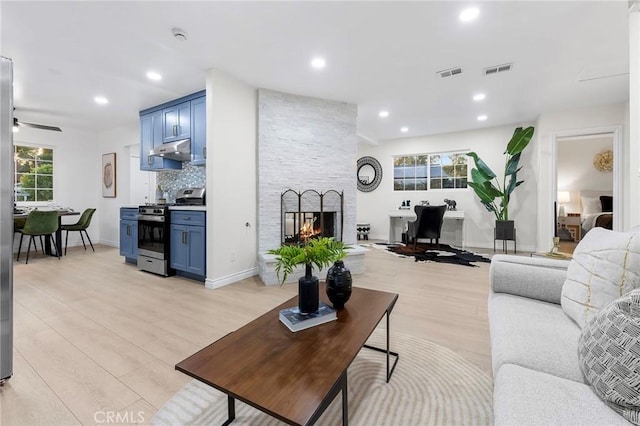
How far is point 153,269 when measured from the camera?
387 cm

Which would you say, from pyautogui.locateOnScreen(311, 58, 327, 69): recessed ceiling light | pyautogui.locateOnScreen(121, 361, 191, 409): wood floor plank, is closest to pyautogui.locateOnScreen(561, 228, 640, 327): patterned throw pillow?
pyautogui.locateOnScreen(121, 361, 191, 409): wood floor plank

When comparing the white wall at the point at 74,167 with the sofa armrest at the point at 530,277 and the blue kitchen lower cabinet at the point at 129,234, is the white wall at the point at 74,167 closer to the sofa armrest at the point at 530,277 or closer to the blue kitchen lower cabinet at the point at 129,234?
the blue kitchen lower cabinet at the point at 129,234

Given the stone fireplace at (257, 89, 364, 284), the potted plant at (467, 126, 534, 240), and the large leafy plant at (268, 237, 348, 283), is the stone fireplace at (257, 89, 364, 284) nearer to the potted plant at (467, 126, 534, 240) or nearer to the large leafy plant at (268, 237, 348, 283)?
the large leafy plant at (268, 237, 348, 283)

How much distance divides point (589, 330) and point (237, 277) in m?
3.31

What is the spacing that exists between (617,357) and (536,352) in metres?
0.29

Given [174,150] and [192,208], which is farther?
[174,150]

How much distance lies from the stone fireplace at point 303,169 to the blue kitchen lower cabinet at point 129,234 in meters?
2.10

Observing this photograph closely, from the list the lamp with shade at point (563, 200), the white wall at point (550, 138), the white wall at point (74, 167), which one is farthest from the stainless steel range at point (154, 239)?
the lamp with shade at point (563, 200)

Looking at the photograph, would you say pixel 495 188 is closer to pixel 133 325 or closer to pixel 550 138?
pixel 550 138

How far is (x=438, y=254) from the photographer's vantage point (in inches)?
203

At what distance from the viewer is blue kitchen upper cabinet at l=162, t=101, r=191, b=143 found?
3.99 m

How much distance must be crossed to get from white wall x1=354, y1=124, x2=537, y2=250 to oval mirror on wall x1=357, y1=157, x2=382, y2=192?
11cm

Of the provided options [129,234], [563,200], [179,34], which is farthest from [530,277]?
[563,200]

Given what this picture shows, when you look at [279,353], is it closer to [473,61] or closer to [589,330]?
[589,330]
